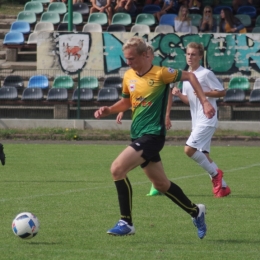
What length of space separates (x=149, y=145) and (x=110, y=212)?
2028 millimetres

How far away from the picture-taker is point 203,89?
34.6ft

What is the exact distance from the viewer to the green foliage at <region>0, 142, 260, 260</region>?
6645 mm

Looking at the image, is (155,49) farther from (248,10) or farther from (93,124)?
(248,10)

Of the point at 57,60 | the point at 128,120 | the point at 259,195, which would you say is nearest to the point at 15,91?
the point at 57,60

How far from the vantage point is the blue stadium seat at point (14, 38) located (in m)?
26.5

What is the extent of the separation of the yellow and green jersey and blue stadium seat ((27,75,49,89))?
55.3 ft

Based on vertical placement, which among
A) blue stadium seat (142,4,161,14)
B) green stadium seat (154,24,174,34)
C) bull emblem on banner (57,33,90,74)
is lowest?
bull emblem on banner (57,33,90,74)

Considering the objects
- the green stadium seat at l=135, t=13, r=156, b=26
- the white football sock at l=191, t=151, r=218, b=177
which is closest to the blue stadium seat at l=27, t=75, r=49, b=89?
the green stadium seat at l=135, t=13, r=156, b=26

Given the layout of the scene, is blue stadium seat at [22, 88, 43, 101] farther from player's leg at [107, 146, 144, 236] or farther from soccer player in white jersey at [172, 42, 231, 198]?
player's leg at [107, 146, 144, 236]

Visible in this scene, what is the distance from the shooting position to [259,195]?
10688 mm

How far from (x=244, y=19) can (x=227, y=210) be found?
18.8m

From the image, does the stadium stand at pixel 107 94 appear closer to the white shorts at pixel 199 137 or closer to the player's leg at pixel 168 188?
the white shorts at pixel 199 137

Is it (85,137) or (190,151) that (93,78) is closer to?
(85,137)

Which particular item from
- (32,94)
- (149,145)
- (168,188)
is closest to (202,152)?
(168,188)
